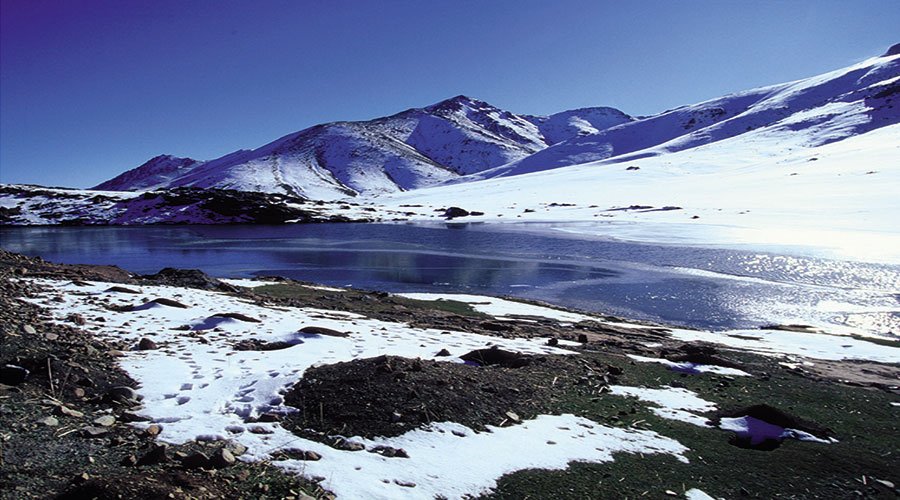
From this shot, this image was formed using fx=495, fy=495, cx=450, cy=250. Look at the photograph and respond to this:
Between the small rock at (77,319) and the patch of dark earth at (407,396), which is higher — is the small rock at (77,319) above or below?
above

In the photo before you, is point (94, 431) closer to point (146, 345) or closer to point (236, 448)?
point (236, 448)

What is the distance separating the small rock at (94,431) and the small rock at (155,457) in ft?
2.76

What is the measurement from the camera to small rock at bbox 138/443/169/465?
18.1ft

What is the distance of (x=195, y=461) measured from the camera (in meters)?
5.48

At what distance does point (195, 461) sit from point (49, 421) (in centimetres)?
216

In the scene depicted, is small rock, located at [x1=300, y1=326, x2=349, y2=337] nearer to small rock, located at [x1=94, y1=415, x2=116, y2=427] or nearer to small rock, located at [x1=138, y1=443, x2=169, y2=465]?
small rock, located at [x1=94, y1=415, x2=116, y2=427]

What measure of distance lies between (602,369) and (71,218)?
123m

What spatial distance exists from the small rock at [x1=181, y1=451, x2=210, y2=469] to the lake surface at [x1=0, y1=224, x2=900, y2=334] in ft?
74.5

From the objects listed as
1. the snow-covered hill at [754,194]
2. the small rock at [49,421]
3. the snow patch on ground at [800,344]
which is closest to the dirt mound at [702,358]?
the snow patch on ground at [800,344]

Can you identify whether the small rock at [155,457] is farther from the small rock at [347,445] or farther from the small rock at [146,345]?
the small rock at [146,345]

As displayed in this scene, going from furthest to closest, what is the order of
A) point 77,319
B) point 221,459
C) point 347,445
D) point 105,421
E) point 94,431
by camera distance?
point 77,319, point 347,445, point 105,421, point 94,431, point 221,459

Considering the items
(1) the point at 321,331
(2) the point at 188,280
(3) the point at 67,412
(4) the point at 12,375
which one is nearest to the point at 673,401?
(1) the point at 321,331

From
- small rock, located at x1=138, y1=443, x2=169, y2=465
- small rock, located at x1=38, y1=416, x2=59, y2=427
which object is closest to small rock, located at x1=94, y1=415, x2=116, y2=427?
small rock, located at x1=38, y1=416, x2=59, y2=427

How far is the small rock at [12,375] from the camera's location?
22.8 feet
